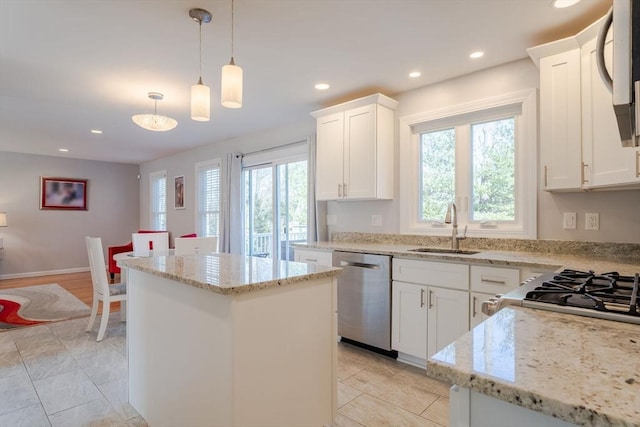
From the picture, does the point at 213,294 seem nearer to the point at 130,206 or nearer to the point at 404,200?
the point at 404,200

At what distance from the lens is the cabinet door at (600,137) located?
1935 mm

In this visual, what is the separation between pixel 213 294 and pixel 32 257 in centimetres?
749

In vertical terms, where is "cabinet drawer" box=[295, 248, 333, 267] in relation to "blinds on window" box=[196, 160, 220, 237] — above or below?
below

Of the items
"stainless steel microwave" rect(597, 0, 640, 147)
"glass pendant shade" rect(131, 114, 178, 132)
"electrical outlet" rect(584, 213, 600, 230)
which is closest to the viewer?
"stainless steel microwave" rect(597, 0, 640, 147)

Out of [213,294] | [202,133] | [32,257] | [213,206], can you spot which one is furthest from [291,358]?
[32,257]

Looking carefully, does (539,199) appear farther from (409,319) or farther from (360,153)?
(360,153)

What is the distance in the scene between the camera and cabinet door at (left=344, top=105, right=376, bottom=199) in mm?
3277

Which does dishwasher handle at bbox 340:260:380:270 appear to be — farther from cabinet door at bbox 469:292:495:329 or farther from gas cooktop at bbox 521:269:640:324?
gas cooktop at bbox 521:269:640:324

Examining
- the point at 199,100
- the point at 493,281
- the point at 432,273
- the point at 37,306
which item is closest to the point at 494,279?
the point at 493,281

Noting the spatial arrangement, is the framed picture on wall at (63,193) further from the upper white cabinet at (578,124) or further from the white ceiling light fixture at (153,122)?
the upper white cabinet at (578,124)

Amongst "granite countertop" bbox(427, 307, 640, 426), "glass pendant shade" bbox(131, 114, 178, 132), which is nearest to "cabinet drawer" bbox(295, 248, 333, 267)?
"glass pendant shade" bbox(131, 114, 178, 132)

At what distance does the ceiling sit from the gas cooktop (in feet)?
5.49

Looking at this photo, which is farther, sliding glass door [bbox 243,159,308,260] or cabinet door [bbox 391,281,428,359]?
sliding glass door [bbox 243,159,308,260]

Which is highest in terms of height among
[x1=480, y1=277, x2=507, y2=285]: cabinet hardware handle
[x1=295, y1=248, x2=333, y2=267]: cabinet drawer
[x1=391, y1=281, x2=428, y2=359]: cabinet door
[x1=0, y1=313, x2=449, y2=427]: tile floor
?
[x1=295, y1=248, x2=333, y2=267]: cabinet drawer
